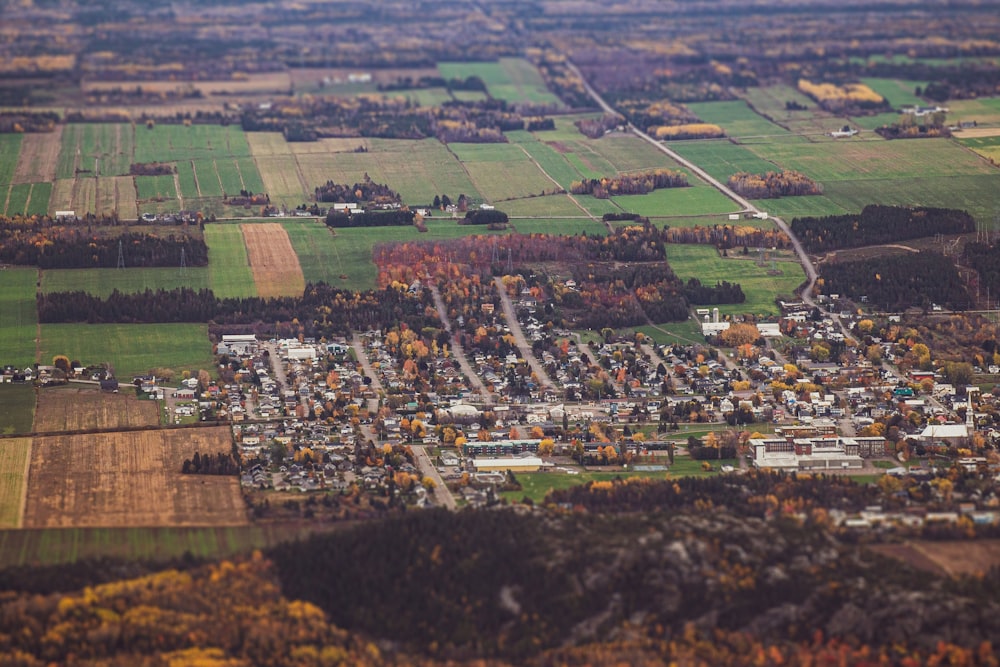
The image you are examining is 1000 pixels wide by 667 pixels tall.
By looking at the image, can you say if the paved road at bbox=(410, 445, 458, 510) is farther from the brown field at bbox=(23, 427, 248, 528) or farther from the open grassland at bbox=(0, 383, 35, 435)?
the open grassland at bbox=(0, 383, 35, 435)

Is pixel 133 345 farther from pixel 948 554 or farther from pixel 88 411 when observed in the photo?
pixel 948 554

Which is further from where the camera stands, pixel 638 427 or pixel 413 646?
pixel 638 427

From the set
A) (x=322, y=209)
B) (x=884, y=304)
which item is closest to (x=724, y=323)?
(x=884, y=304)

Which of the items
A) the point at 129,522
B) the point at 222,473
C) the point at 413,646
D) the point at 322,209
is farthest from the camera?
the point at 322,209

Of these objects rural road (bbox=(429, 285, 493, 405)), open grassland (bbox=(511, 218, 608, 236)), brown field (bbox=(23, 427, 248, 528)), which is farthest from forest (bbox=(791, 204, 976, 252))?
brown field (bbox=(23, 427, 248, 528))

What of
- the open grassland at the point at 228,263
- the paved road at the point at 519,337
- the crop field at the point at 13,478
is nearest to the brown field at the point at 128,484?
the crop field at the point at 13,478

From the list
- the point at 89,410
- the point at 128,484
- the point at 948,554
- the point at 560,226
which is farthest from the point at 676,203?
the point at 948,554

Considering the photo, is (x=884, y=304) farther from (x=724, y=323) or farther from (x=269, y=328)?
(x=269, y=328)

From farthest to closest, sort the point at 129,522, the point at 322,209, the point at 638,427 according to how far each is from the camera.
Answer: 1. the point at 322,209
2. the point at 638,427
3. the point at 129,522
